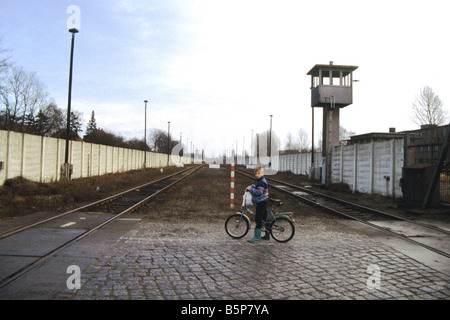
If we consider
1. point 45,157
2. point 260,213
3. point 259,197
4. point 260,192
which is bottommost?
point 260,213

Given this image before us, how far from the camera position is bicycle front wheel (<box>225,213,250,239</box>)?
7.26 meters

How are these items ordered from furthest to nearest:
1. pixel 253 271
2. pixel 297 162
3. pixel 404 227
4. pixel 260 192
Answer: pixel 297 162 < pixel 404 227 < pixel 260 192 < pixel 253 271

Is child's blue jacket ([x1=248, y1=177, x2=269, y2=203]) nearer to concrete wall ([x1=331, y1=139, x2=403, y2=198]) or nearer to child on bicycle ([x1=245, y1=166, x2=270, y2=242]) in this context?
child on bicycle ([x1=245, y1=166, x2=270, y2=242])

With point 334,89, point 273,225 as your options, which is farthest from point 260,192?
point 334,89

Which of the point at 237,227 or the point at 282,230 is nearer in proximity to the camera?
the point at 282,230

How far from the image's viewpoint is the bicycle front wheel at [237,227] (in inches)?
286

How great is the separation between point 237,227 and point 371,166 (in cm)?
1228

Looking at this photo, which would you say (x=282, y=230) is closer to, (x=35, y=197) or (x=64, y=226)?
(x=64, y=226)

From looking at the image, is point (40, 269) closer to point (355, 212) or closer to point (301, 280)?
point (301, 280)

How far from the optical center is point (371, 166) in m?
17.1

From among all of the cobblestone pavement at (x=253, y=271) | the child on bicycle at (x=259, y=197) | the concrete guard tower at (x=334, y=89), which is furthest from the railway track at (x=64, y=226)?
the concrete guard tower at (x=334, y=89)

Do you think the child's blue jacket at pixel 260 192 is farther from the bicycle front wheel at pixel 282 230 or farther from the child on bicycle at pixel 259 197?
the bicycle front wheel at pixel 282 230
